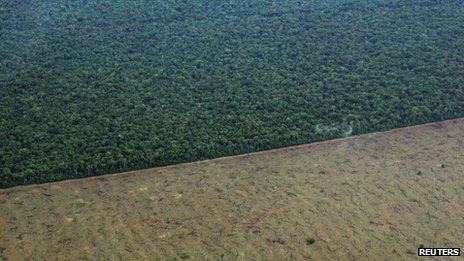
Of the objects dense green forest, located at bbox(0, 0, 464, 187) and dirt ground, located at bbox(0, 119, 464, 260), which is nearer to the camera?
dirt ground, located at bbox(0, 119, 464, 260)

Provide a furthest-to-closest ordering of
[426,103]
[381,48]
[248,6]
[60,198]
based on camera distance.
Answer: [248,6], [381,48], [426,103], [60,198]

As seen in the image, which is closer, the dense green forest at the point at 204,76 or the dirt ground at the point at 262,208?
the dirt ground at the point at 262,208

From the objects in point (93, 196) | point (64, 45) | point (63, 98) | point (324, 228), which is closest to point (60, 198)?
point (93, 196)

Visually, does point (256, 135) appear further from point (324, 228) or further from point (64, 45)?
point (64, 45)
